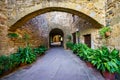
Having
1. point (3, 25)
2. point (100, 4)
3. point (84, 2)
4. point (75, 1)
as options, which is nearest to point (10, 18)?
point (3, 25)

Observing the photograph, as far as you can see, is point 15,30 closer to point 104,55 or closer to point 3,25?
point 3,25

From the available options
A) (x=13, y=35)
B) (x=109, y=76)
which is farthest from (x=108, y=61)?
(x=13, y=35)

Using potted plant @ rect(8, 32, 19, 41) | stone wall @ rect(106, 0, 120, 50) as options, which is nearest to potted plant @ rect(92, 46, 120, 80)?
stone wall @ rect(106, 0, 120, 50)

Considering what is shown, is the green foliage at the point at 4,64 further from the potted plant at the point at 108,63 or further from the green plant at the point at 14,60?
the potted plant at the point at 108,63

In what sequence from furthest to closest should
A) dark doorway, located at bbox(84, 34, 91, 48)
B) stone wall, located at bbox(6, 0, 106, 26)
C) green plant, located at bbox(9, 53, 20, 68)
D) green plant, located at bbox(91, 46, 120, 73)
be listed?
dark doorway, located at bbox(84, 34, 91, 48), stone wall, located at bbox(6, 0, 106, 26), green plant, located at bbox(9, 53, 20, 68), green plant, located at bbox(91, 46, 120, 73)

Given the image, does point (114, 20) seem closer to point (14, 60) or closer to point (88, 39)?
point (88, 39)

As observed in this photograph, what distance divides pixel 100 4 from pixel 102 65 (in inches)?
99.5

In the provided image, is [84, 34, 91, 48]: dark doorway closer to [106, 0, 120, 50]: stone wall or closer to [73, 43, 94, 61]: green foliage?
[73, 43, 94, 61]: green foliage

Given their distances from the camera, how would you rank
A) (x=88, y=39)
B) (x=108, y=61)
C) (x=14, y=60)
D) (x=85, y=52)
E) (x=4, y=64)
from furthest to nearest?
(x=88, y=39)
(x=85, y=52)
(x=14, y=60)
(x=4, y=64)
(x=108, y=61)

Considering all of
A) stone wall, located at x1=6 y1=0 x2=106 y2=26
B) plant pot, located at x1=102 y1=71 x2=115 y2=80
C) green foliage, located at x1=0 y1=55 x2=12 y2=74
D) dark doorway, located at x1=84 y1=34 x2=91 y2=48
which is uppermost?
stone wall, located at x1=6 y1=0 x2=106 y2=26

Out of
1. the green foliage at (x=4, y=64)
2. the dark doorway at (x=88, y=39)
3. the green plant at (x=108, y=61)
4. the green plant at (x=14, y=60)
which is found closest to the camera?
the green plant at (x=108, y=61)

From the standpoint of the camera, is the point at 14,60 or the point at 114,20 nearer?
the point at 114,20

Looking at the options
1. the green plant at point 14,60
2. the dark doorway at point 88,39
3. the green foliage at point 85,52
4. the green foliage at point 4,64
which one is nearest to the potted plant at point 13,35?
the green plant at point 14,60

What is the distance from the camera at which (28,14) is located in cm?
489
